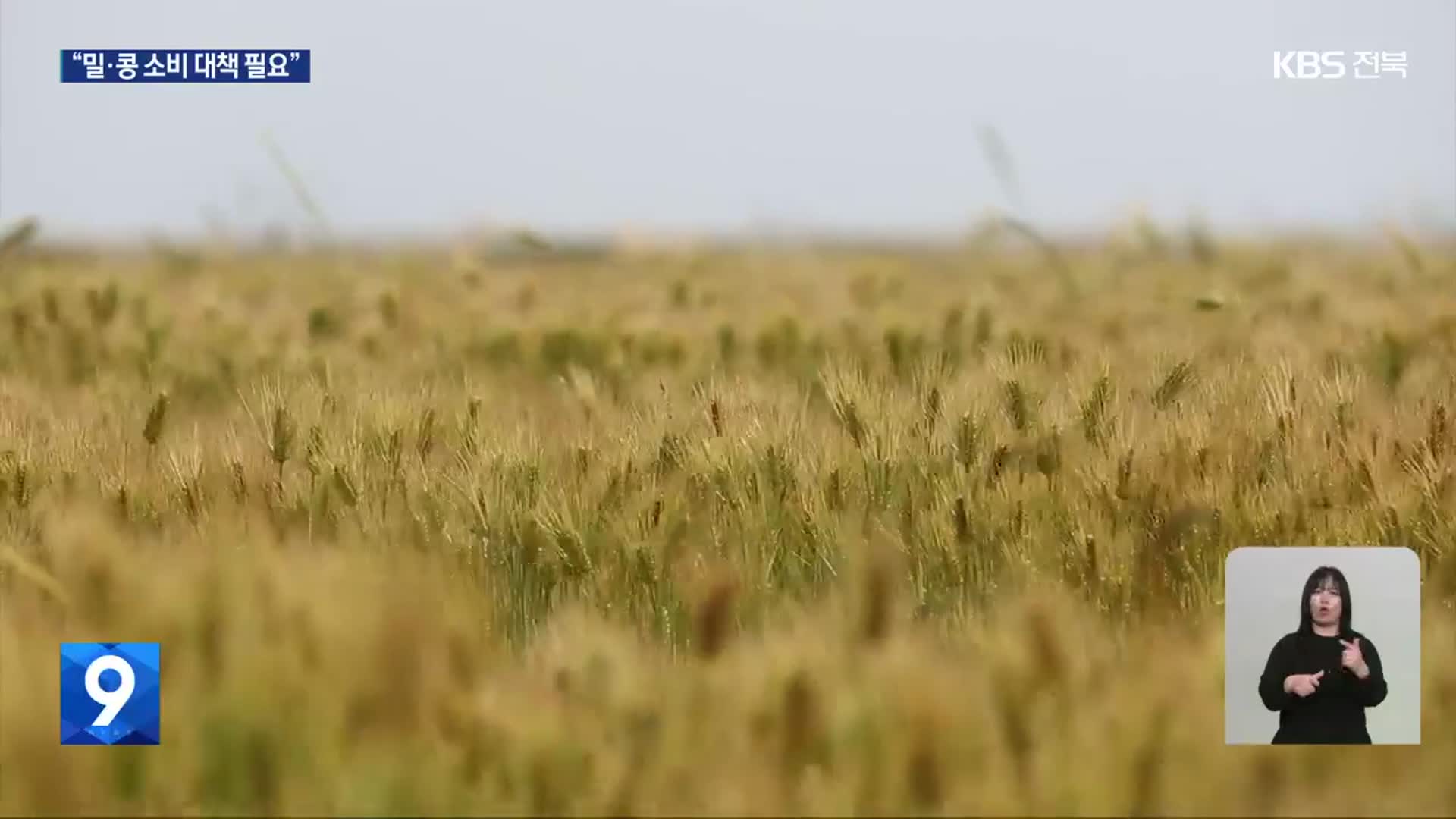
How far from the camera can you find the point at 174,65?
82.9 inches

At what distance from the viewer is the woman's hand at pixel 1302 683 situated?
4.81ft

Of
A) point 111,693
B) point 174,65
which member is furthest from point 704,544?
point 174,65

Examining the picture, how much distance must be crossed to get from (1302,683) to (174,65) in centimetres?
184

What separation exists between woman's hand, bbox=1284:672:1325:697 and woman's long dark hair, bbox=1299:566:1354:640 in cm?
6

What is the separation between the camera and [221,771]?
4.32 ft

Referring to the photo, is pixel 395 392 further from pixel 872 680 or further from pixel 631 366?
pixel 872 680

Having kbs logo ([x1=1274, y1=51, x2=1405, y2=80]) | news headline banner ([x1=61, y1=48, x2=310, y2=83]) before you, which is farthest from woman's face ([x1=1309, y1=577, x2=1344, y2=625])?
news headline banner ([x1=61, y1=48, x2=310, y2=83])

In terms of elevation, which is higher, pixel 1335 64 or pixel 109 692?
pixel 1335 64

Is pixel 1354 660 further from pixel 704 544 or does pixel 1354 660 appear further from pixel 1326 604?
pixel 704 544

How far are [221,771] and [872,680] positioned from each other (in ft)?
2.16

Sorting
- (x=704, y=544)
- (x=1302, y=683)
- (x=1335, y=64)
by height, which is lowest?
(x=1302, y=683)

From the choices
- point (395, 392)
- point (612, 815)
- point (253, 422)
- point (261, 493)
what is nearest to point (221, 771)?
point (612, 815)

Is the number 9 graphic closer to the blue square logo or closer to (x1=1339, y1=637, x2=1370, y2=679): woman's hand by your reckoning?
the blue square logo

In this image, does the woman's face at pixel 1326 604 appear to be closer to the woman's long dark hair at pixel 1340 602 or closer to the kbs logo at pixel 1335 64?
the woman's long dark hair at pixel 1340 602
